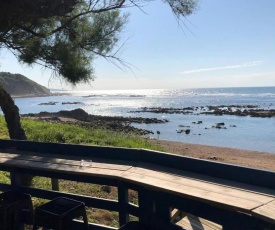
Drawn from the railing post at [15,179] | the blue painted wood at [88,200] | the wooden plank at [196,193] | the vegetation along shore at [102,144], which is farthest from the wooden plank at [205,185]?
the vegetation along shore at [102,144]

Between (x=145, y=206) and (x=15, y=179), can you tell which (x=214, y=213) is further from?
(x=15, y=179)

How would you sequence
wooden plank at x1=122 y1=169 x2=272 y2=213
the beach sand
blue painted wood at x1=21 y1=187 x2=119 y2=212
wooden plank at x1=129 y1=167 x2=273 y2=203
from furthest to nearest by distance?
1. the beach sand
2. blue painted wood at x1=21 y1=187 x2=119 y2=212
3. wooden plank at x1=129 y1=167 x2=273 y2=203
4. wooden plank at x1=122 y1=169 x2=272 y2=213

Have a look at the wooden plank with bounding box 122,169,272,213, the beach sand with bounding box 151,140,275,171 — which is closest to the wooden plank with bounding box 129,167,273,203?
the wooden plank with bounding box 122,169,272,213

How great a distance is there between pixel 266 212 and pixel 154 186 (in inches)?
29.7

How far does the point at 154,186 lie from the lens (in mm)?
2184

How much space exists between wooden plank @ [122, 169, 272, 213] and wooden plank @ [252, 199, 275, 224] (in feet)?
0.12

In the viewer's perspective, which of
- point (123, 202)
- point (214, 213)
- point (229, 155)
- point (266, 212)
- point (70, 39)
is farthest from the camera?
point (229, 155)

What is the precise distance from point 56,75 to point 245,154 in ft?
45.4

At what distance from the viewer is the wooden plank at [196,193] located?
5.88 feet

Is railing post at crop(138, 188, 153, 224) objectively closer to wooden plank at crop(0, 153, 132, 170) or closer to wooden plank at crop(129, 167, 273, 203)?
wooden plank at crop(129, 167, 273, 203)

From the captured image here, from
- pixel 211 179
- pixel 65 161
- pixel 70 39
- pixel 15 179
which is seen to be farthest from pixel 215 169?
pixel 70 39

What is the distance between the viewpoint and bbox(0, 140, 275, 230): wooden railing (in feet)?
6.33

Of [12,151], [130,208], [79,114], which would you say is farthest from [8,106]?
[79,114]

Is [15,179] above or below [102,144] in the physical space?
above
